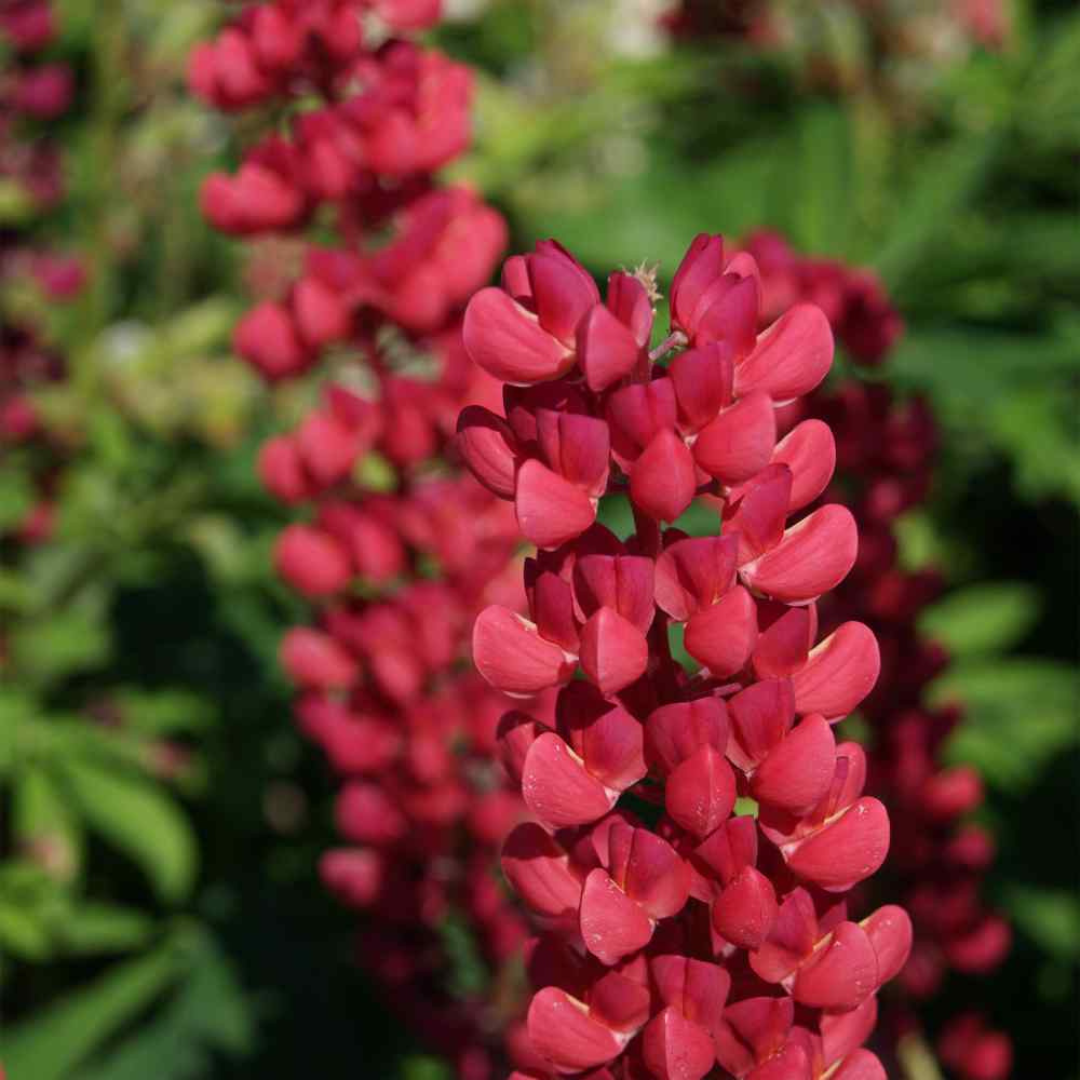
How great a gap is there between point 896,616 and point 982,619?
805mm

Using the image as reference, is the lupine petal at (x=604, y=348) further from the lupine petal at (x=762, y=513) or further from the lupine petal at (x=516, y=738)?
the lupine petal at (x=516, y=738)

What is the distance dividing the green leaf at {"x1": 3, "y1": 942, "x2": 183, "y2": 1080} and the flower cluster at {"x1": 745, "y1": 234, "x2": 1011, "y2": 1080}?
92 cm

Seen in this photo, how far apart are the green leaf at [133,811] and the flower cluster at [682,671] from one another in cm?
102

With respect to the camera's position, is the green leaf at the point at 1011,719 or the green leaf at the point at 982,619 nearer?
the green leaf at the point at 1011,719

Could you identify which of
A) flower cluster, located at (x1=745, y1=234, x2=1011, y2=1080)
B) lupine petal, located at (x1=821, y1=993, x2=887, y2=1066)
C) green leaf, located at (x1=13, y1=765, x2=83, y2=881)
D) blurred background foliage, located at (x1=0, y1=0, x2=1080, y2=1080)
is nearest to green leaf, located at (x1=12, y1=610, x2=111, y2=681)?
blurred background foliage, located at (x1=0, y1=0, x2=1080, y2=1080)

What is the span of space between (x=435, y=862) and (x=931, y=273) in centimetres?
101

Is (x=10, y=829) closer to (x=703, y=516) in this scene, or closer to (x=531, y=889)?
(x=703, y=516)

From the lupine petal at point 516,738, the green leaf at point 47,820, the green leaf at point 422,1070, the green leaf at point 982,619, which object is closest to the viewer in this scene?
the lupine petal at point 516,738

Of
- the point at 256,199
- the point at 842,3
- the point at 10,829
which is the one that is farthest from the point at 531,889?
the point at 842,3

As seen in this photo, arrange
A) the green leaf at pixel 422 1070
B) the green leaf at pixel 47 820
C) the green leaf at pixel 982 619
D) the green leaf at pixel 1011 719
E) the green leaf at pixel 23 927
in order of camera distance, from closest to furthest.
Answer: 1. the green leaf at pixel 23 927
2. the green leaf at pixel 47 820
3. the green leaf at pixel 422 1070
4. the green leaf at pixel 1011 719
5. the green leaf at pixel 982 619

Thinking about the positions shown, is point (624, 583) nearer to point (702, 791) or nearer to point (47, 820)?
point (702, 791)

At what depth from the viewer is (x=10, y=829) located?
2.19 metres

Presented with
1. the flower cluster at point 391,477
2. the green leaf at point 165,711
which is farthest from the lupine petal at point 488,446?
the green leaf at point 165,711

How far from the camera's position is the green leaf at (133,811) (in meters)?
1.76
